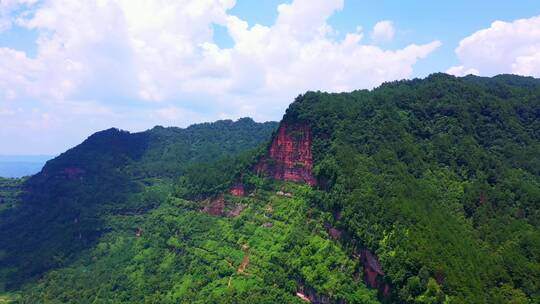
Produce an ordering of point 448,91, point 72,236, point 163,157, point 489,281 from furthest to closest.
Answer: point 163,157, point 72,236, point 448,91, point 489,281

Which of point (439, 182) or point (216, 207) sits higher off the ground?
point (439, 182)

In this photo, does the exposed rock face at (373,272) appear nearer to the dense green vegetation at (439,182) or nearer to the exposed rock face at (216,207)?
the dense green vegetation at (439,182)

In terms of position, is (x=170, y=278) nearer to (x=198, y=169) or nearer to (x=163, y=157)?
(x=198, y=169)

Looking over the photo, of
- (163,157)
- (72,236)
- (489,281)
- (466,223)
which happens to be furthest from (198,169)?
(489,281)

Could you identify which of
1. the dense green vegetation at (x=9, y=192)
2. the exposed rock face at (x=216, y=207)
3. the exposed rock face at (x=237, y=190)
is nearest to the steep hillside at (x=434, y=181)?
the exposed rock face at (x=237, y=190)

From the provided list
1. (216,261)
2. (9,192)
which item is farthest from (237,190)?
(9,192)

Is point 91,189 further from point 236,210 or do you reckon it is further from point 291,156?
point 291,156
